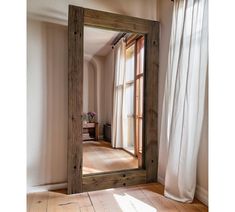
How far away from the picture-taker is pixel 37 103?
83.9 inches

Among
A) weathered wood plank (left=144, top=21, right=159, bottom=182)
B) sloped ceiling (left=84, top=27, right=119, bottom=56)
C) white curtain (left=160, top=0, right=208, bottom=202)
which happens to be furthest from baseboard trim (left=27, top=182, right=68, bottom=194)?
sloped ceiling (left=84, top=27, right=119, bottom=56)

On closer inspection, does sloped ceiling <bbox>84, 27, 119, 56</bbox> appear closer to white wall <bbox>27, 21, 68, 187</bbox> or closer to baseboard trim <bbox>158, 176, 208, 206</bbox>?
white wall <bbox>27, 21, 68, 187</bbox>

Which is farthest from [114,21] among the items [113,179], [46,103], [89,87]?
[113,179]

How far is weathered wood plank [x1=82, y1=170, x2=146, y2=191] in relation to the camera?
2.14 m

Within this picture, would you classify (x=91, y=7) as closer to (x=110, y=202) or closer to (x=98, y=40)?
(x=98, y=40)

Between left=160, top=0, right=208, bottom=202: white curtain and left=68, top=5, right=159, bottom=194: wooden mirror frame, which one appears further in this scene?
left=68, top=5, right=159, bottom=194: wooden mirror frame

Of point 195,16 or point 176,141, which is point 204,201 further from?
point 195,16

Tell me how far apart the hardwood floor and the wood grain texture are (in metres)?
0.17

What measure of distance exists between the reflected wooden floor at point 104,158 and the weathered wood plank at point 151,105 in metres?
0.21

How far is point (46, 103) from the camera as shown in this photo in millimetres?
2166

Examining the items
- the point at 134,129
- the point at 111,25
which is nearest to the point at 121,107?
the point at 134,129

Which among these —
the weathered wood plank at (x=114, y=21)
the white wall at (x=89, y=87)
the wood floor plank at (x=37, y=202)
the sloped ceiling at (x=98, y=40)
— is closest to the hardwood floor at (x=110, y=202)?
the wood floor plank at (x=37, y=202)

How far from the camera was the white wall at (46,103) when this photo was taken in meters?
2.11

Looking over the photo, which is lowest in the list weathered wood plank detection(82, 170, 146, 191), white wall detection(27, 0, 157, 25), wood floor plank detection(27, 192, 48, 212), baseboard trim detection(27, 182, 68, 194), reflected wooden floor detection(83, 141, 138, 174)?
wood floor plank detection(27, 192, 48, 212)
